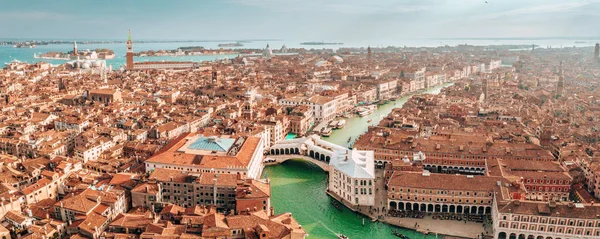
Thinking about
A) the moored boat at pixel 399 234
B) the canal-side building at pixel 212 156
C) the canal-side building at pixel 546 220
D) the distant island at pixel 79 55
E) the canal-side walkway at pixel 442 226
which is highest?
the distant island at pixel 79 55

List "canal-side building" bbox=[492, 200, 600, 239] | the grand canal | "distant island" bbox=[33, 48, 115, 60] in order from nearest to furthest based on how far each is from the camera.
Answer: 1. "canal-side building" bbox=[492, 200, 600, 239]
2. the grand canal
3. "distant island" bbox=[33, 48, 115, 60]

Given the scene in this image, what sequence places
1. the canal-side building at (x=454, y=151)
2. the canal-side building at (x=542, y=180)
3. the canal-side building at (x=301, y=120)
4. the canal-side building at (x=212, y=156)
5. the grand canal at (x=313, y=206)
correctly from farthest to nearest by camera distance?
the canal-side building at (x=301, y=120) < the canal-side building at (x=454, y=151) < the canal-side building at (x=212, y=156) < the canal-side building at (x=542, y=180) < the grand canal at (x=313, y=206)

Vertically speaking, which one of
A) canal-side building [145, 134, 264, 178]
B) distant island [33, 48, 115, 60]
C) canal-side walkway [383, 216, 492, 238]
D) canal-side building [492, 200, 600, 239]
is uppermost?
distant island [33, 48, 115, 60]

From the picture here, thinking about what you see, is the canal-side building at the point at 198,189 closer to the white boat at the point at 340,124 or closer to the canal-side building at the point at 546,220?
the canal-side building at the point at 546,220

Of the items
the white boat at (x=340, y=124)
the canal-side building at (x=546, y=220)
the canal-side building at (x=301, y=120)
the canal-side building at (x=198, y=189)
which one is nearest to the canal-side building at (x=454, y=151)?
the canal-side building at (x=546, y=220)

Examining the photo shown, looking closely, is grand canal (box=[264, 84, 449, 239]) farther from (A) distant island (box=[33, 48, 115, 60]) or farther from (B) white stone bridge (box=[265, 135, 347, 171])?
(A) distant island (box=[33, 48, 115, 60])

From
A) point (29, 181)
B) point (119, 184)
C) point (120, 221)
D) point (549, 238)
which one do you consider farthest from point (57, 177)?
point (549, 238)

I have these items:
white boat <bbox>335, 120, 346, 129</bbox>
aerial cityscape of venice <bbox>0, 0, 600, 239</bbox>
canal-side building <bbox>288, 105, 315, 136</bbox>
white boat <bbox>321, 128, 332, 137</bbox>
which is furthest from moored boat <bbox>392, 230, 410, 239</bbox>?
white boat <bbox>335, 120, 346, 129</bbox>
